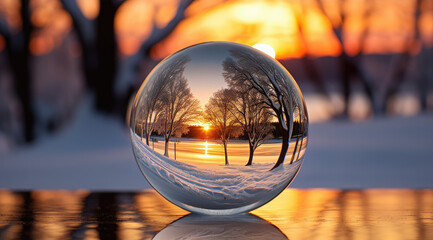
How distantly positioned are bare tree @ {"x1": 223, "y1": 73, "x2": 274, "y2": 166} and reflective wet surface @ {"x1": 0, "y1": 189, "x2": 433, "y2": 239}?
445 millimetres

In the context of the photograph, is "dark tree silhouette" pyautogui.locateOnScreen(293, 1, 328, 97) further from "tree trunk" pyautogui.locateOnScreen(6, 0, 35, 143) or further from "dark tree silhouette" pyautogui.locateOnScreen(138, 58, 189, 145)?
"dark tree silhouette" pyautogui.locateOnScreen(138, 58, 189, 145)

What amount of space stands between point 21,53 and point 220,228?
44.0ft

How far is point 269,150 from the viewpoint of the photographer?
121 inches

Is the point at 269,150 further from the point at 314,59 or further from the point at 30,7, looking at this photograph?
the point at 314,59

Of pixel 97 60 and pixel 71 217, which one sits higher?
pixel 97 60

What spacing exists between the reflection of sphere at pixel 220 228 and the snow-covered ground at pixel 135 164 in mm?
6374

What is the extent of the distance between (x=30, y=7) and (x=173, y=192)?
13371mm

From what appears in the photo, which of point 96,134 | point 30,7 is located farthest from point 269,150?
point 30,7

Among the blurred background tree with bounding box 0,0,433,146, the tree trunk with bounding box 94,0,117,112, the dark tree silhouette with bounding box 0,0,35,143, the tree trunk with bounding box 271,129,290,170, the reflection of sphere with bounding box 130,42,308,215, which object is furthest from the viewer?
the dark tree silhouette with bounding box 0,0,35,143

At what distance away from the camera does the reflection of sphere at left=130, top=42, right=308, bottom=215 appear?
3.01m

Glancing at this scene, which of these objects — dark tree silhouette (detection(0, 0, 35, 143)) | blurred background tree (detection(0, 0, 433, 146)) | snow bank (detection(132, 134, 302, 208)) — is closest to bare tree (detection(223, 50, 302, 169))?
snow bank (detection(132, 134, 302, 208))

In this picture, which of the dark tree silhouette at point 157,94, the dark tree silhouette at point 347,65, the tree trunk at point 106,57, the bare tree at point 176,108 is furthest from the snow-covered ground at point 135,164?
the bare tree at point 176,108

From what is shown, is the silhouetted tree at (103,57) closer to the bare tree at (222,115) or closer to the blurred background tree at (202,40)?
the blurred background tree at (202,40)

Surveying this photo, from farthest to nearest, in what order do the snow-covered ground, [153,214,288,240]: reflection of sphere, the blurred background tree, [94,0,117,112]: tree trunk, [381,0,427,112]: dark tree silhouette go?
[381,0,427,112]: dark tree silhouette < the blurred background tree < [94,0,117,112]: tree trunk < the snow-covered ground < [153,214,288,240]: reflection of sphere
